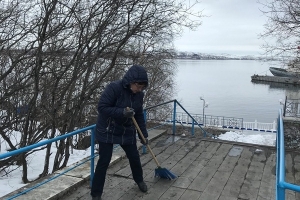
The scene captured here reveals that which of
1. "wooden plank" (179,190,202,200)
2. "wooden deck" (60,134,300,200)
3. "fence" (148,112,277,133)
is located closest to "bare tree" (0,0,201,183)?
"wooden deck" (60,134,300,200)

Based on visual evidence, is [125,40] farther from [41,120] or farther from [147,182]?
[147,182]

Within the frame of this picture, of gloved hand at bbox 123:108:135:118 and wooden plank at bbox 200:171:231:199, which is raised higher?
gloved hand at bbox 123:108:135:118

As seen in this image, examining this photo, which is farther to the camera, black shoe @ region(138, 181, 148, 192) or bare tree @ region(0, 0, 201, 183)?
bare tree @ region(0, 0, 201, 183)

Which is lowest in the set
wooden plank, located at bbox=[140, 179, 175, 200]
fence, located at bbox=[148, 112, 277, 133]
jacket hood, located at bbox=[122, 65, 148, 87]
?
fence, located at bbox=[148, 112, 277, 133]

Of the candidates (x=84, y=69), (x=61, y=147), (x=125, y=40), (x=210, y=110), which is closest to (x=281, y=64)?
(x=125, y=40)

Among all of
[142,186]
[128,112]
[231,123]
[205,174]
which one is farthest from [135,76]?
[231,123]

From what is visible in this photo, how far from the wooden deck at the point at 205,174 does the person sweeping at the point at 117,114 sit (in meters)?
0.61

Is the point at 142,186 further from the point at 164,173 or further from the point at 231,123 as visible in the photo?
the point at 231,123

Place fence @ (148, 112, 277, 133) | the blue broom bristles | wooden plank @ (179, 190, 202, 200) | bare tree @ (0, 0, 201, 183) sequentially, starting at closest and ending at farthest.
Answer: wooden plank @ (179, 190, 202, 200) → the blue broom bristles → bare tree @ (0, 0, 201, 183) → fence @ (148, 112, 277, 133)

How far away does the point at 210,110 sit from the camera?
40.5 m

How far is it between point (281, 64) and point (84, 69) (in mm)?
8091

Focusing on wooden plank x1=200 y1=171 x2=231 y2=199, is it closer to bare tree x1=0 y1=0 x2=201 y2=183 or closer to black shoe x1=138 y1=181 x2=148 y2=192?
black shoe x1=138 y1=181 x2=148 y2=192

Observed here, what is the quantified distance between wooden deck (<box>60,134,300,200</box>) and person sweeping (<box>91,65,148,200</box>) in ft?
2.00

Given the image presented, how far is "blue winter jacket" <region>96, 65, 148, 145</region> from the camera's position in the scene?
131 inches
